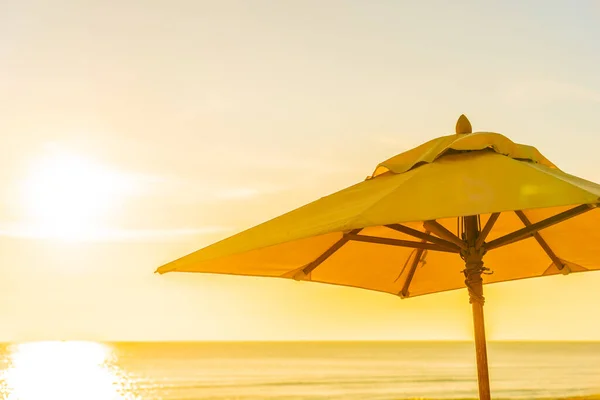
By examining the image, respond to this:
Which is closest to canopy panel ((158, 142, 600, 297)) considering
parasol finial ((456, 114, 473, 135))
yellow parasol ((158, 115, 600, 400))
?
yellow parasol ((158, 115, 600, 400))

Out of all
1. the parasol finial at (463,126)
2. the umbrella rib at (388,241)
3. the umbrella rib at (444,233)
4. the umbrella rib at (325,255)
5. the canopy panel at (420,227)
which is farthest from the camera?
the umbrella rib at (325,255)

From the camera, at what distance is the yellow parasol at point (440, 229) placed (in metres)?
2.53

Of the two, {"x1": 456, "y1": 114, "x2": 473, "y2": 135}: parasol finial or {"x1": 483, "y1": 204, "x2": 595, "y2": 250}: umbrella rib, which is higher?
{"x1": 456, "y1": 114, "x2": 473, "y2": 135}: parasol finial

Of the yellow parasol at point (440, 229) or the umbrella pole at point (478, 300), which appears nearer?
the yellow parasol at point (440, 229)

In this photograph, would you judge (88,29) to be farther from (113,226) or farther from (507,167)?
(113,226)

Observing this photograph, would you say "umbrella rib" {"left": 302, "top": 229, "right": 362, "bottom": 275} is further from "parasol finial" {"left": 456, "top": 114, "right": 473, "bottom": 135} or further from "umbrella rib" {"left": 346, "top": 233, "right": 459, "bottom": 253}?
"parasol finial" {"left": 456, "top": 114, "right": 473, "bottom": 135}

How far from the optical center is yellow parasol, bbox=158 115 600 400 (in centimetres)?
253

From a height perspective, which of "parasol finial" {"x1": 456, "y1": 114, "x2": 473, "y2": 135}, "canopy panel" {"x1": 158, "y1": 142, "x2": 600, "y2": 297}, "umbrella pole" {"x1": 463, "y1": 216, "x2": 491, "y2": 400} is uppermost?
"parasol finial" {"x1": 456, "y1": 114, "x2": 473, "y2": 135}

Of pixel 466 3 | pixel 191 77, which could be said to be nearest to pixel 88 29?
pixel 191 77

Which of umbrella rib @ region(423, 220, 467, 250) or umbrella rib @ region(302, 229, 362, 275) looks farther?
umbrella rib @ region(302, 229, 362, 275)

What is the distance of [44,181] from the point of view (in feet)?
94.1

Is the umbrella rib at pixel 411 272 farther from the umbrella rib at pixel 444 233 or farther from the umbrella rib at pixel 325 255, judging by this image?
the umbrella rib at pixel 444 233

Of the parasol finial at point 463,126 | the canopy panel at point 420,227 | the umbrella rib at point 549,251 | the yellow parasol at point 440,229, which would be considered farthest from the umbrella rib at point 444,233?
the umbrella rib at point 549,251

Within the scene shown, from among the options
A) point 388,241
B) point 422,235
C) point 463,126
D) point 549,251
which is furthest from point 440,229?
point 549,251
